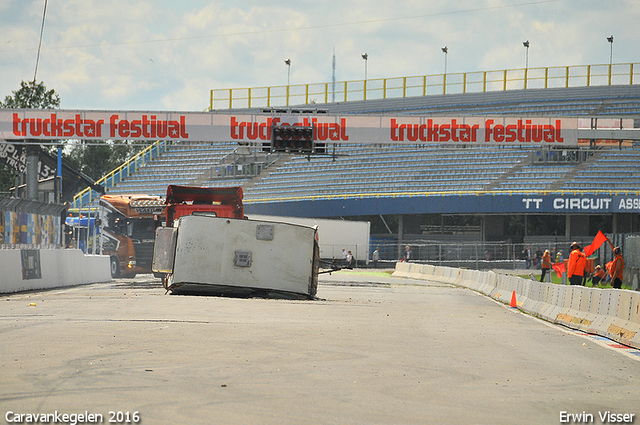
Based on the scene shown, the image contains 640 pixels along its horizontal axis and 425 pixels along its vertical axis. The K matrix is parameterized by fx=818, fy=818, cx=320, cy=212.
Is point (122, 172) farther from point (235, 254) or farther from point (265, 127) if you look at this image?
point (235, 254)

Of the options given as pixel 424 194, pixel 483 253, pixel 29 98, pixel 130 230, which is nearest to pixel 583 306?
pixel 130 230

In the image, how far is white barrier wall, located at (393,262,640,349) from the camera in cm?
1213

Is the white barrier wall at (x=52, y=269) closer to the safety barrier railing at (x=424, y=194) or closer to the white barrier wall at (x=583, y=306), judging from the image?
the white barrier wall at (x=583, y=306)

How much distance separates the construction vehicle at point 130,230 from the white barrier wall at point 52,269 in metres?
3.33

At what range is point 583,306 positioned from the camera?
14648mm

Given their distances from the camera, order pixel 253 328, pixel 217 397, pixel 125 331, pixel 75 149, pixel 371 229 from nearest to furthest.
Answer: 1. pixel 217 397
2. pixel 125 331
3. pixel 253 328
4. pixel 371 229
5. pixel 75 149

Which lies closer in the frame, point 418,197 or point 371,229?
point 418,197

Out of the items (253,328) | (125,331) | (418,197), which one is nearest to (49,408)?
(125,331)

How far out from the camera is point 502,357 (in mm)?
9188

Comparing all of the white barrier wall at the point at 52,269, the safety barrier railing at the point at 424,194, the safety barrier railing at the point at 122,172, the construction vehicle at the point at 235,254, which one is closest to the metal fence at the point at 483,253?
the safety barrier railing at the point at 424,194

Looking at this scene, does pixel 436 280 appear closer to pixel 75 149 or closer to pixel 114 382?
pixel 114 382

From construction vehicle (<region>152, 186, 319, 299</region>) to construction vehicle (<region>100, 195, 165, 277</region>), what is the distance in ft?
49.1

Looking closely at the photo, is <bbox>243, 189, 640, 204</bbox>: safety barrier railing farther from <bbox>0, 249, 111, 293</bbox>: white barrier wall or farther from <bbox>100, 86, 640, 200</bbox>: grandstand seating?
<bbox>0, 249, 111, 293</bbox>: white barrier wall

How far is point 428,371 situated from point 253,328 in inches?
153
